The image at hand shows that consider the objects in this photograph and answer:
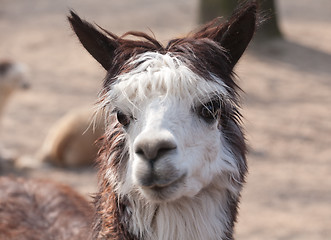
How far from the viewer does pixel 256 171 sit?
758 cm

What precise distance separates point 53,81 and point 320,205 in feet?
19.2

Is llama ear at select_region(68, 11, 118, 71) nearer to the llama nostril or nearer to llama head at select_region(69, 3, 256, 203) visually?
llama head at select_region(69, 3, 256, 203)

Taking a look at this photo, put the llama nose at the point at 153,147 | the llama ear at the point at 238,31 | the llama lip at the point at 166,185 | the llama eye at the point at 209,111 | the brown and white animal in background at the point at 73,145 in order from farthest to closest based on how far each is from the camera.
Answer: the brown and white animal in background at the point at 73,145 < the llama ear at the point at 238,31 < the llama eye at the point at 209,111 < the llama lip at the point at 166,185 < the llama nose at the point at 153,147

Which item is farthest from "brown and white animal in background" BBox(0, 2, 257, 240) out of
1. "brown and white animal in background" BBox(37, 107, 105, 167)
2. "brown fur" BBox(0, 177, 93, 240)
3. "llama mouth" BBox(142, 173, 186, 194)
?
"brown and white animal in background" BBox(37, 107, 105, 167)

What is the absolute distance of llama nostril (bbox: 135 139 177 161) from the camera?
2.58 meters

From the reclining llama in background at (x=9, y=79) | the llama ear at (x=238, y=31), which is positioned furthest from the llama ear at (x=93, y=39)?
the reclining llama in background at (x=9, y=79)

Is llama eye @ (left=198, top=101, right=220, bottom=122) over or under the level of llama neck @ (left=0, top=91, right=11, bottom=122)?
over

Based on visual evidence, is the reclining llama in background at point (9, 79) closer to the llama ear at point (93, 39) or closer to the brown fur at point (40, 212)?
the brown fur at point (40, 212)

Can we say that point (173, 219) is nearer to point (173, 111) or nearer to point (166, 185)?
point (166, 185)

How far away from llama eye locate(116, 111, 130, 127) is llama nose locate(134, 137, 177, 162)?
31 centimetres

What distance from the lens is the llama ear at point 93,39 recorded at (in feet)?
10.1

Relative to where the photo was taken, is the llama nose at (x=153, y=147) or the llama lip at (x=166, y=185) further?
the llama lip at (x=166, y=185)

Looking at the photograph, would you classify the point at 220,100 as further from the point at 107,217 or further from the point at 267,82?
the point at 267,82

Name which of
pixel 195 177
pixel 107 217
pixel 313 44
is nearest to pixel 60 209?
pixel 107 217
